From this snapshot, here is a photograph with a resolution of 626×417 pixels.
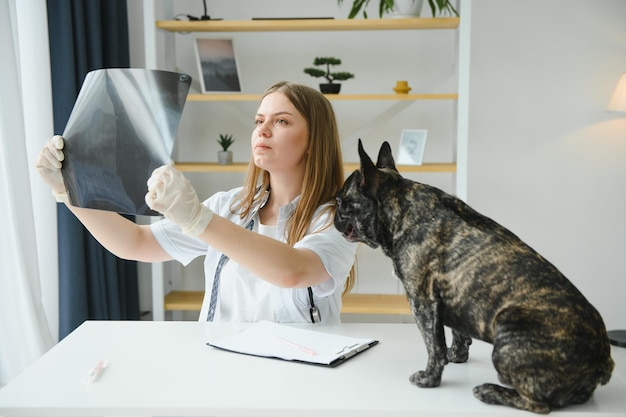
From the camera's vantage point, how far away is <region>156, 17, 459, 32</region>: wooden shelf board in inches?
120

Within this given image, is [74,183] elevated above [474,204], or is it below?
above

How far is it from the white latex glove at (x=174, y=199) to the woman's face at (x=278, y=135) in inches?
18.7

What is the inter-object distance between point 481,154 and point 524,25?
2.30 ft

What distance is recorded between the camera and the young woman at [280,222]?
165cm

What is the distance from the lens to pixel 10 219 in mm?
2488

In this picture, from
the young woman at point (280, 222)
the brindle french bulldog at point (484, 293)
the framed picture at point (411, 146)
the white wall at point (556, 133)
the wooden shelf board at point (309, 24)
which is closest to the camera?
Answer: the brindle french bulldog at point (484, 293)

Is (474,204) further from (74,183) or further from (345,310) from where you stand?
(74,183)

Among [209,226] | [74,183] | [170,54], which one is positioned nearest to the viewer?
[209,226]

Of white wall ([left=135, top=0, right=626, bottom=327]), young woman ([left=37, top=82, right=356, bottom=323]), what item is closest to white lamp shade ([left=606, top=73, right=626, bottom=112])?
white wall ([left=135, top=0, right=626, bottom=327])

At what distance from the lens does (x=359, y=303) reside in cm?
328

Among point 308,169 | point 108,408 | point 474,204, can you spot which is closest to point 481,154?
point 474,204

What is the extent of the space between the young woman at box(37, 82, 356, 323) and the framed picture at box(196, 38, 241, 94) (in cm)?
138

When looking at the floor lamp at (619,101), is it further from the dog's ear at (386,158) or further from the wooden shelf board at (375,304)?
the dog's ear at (386,158)

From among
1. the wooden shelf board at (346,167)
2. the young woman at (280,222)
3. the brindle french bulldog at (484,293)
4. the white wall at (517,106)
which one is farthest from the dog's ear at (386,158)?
the white wall at (517,106)
